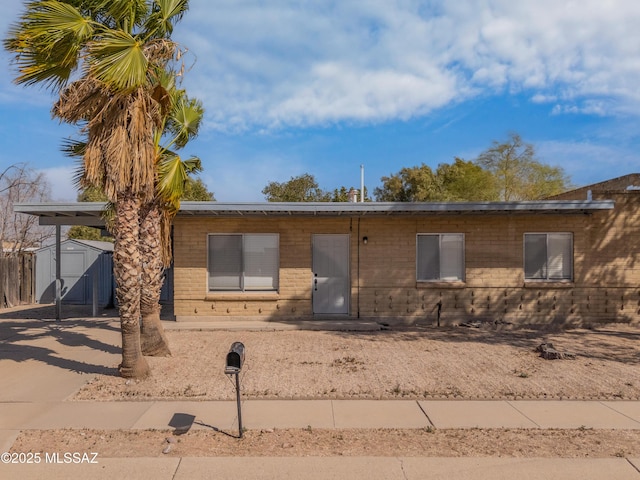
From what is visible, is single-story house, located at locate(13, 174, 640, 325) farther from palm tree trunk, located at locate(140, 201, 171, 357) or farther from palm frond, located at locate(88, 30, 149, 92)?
palm frond, located at locate(88, 30, 149, 92)

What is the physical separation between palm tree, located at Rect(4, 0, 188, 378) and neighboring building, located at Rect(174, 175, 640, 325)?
214 inches

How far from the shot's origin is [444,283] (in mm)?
12930

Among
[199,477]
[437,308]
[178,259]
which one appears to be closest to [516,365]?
[437,308]

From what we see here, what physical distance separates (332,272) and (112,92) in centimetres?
779

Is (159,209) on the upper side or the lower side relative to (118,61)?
lower

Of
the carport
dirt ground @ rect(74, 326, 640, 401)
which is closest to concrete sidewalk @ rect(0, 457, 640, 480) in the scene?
dirt ground @ rect(74, 326, 640, 401)

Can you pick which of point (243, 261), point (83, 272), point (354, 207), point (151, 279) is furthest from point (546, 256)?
point (83, 272)

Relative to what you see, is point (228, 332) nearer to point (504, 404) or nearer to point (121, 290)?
point (121, 290)

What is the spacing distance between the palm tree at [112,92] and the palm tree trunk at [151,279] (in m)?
0.91

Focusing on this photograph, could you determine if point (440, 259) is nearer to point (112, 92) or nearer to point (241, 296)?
point (241, 296)

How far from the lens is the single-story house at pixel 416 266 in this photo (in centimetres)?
1285

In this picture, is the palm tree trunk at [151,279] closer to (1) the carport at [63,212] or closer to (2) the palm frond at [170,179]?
(2) the palm frond at [170,179]

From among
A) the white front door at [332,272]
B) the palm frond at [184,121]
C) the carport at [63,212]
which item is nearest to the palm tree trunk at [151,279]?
the palm frond at [184,121]

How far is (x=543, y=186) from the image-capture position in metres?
35.3
